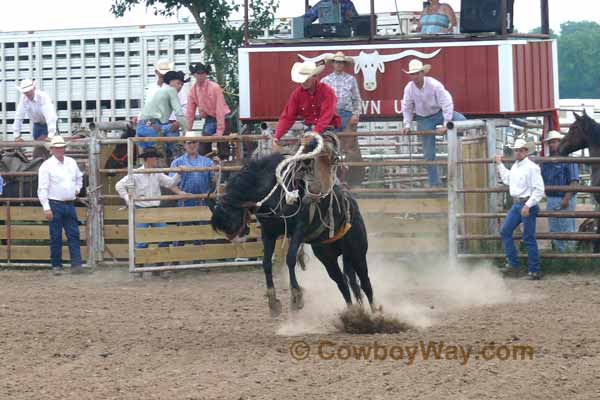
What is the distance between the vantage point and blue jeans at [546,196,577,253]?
13477mm

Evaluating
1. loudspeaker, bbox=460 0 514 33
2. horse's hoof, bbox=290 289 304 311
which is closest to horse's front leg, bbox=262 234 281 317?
horse's hoof, bbox=290 289 304 311

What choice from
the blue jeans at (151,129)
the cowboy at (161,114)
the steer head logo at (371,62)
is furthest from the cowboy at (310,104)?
the steer head logo at (371,62)

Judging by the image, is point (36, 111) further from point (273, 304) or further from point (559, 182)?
point (273, 304)

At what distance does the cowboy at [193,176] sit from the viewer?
12969 millimetres

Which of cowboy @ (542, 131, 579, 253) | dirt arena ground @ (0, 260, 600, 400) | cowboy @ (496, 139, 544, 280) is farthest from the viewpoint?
cowboy @ (542, 131, 579, 253)

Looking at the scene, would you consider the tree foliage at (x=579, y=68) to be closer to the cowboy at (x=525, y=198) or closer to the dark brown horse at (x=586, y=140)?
the dark brown horse at (x=586, y=140)

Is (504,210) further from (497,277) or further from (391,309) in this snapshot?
(391,309)

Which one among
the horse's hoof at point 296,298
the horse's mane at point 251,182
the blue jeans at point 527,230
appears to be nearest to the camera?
the horse's hoof at point 296,298

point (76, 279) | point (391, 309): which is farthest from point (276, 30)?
point (391, 309)

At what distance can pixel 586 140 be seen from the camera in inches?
527

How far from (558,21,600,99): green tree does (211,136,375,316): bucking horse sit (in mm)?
68648

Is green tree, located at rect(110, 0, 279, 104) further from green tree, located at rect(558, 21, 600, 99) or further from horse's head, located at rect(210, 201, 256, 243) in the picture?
green tree, located at rect(558, 21, 600, 99)

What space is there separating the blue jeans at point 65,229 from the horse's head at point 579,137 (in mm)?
5812

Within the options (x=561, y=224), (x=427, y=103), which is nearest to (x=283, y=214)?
(x=427, y=103)
